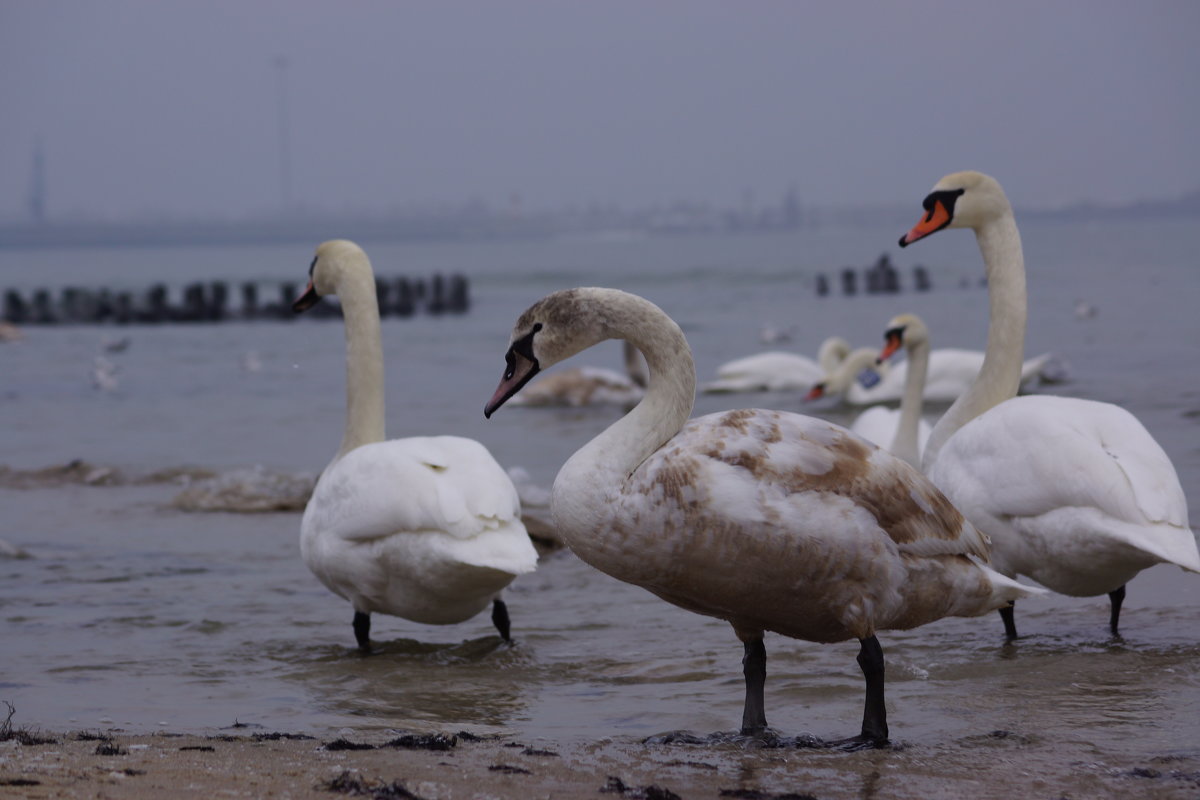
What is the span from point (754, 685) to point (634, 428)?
0.90 m

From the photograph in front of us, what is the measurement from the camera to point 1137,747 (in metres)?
4.08

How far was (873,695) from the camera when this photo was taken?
4180mm

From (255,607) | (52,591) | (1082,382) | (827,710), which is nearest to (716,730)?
(827,710)

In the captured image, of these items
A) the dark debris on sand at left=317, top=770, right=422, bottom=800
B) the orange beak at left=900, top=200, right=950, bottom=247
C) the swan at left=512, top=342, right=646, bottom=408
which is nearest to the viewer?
the dark debris on sand at left=317, top=770, right=422, bottom=800

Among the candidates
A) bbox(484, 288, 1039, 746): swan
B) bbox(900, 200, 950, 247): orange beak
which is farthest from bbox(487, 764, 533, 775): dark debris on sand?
bbox(900, 200, 950, 247): orange beak

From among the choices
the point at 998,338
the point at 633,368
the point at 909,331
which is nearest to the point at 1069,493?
the point at 998,338

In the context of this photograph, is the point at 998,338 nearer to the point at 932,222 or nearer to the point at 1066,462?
the point at 932,222

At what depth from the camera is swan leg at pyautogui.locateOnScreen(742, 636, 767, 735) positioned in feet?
14.4

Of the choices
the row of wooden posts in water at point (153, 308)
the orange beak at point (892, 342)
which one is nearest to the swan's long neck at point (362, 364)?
the orange beak at point (892, 342)

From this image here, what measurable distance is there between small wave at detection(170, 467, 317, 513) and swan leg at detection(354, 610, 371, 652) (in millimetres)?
3673

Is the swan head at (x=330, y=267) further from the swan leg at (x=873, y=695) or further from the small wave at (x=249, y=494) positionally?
the swan leg at (x=873, y=695)

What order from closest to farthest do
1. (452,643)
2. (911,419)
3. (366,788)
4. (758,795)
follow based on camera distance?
(366,788)
(758,795)
(452,643)
(911,419)

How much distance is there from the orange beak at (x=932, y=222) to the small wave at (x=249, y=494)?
457 centimetres

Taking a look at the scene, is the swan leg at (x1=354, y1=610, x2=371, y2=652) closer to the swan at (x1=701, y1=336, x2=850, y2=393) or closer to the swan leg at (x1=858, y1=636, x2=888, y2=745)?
the swan leg at (x1=858, y1=636, x2=888, y2=745)
